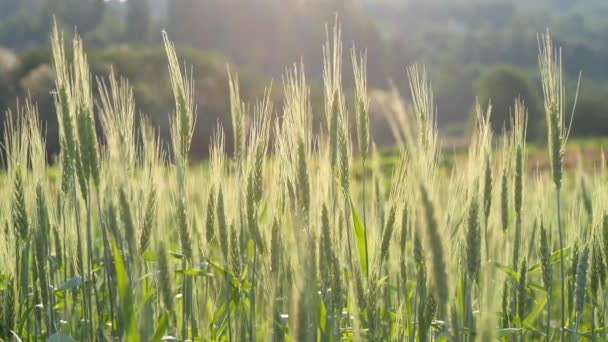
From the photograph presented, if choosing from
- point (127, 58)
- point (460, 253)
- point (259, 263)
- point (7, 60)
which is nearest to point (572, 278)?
point (460, 253)

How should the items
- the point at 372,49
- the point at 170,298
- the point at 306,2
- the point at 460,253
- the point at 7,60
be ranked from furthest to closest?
the point at 372,49
the point at 306,2
the point at 7,60
the point at 460,253
the point at 170,298

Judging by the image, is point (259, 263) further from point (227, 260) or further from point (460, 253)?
point (460, 253)

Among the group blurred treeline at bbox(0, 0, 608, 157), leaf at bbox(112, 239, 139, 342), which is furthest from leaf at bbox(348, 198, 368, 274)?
leaf at bbox(112, 239, 139, 342)

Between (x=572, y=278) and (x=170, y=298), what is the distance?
141 centimetres

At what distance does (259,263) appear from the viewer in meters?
2.12

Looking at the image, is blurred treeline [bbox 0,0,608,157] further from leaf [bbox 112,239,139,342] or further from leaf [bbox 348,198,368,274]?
leaf [bbox 112,239,139,342]

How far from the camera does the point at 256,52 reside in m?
64.6

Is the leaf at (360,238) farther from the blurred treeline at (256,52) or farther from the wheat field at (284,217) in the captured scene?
the blurred treeline at (256,52)

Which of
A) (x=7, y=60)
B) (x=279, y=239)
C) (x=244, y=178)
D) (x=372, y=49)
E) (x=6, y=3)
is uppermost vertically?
(x=6, y=3)

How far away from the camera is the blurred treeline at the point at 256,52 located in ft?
87.4

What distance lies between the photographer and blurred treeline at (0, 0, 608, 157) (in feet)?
87.4

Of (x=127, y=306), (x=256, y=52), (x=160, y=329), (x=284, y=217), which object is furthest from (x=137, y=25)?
(x=127, y=306)

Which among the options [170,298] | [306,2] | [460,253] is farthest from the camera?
[306,2]

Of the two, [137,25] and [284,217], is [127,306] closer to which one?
[284,217]
